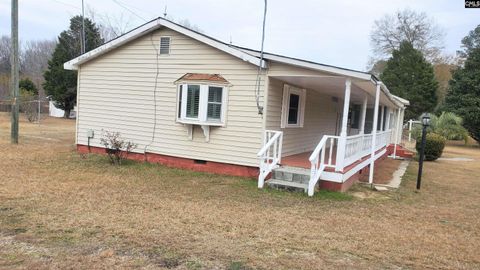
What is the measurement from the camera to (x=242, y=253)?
15.2 feet

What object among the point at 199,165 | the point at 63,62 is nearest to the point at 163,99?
the point at 199,165

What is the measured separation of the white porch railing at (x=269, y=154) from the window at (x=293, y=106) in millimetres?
866

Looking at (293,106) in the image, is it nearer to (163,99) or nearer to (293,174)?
(293,174)

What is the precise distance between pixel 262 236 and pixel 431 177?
881 cm

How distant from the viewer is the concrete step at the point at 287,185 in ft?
26.6

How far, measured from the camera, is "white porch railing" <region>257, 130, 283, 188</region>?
334 inches

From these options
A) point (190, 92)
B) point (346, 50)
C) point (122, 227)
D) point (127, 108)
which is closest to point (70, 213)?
point (122, 227)

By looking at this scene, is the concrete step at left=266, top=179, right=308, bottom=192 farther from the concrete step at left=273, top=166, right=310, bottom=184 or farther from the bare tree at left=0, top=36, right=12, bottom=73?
the bare tree at left=0, top=36, right=12, bottom=73

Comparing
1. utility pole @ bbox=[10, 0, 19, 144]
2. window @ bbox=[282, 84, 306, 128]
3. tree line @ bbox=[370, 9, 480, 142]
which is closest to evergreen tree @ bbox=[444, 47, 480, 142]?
tree line @ bbox=[370, 9, 480, 142]

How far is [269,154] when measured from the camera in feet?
30.8

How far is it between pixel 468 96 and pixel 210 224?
29.7 meters

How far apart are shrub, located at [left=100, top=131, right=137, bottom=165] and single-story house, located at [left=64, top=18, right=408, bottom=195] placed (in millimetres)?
219

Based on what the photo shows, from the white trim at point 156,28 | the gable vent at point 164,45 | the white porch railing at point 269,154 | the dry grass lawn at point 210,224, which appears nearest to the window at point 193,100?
the white trim at point 156,28

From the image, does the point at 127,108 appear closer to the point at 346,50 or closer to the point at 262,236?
the point at 262,236
